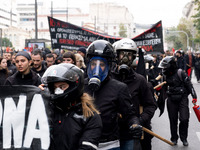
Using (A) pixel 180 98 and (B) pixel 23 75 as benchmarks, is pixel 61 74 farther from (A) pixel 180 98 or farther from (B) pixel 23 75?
(A) pixel 180 98

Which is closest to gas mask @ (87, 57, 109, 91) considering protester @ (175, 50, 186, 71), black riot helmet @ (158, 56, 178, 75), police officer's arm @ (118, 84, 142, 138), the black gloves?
police officer's arm @ (118, 84, 142, 138)

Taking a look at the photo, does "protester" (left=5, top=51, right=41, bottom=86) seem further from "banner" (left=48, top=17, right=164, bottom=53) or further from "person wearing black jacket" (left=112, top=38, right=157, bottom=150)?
"banner" (left=48, top=17, right=164, bottom=53)

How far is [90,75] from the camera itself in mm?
3736

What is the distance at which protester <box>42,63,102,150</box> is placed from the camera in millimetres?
2750

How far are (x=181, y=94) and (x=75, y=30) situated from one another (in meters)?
4.36

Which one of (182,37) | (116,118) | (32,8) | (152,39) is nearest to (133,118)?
(116,118)

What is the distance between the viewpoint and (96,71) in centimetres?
367

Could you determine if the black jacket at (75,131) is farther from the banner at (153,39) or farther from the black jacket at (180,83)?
the banner at (153,39)

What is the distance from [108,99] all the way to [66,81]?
0.88 metres

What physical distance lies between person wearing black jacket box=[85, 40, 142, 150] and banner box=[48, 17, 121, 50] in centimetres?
741

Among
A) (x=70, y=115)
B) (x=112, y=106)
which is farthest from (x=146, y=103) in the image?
(x=70, y=115)

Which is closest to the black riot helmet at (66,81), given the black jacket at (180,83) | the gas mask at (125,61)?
the gas mask at (125,61)

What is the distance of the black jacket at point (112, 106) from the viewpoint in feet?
11.7

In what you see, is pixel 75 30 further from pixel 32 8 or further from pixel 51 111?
pixel 32 8
